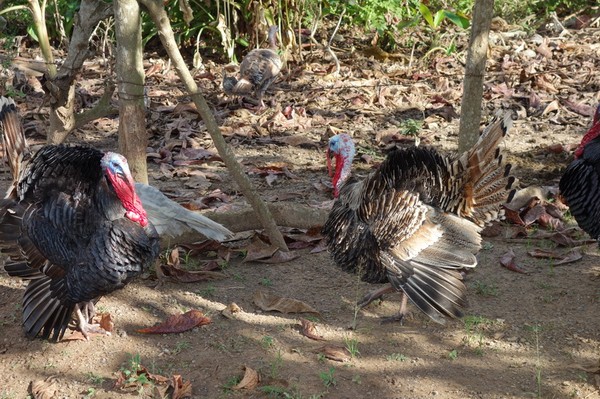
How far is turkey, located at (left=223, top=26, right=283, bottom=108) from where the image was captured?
856 cm

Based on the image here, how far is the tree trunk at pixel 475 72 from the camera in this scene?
210 inches

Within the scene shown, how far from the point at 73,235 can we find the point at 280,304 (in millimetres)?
1338

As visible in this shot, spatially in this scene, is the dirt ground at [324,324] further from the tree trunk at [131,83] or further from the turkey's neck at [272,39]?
the turkey's neck at [272,39]

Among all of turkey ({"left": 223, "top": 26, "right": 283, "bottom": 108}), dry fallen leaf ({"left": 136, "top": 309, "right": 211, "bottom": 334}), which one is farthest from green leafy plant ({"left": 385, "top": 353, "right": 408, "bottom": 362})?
turkey ({"left": 223, "top": 26, "right": 283, "bottom": 108})

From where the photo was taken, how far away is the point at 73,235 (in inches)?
167

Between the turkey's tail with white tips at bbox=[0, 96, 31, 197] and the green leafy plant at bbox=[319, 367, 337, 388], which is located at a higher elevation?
the turkey's tail with white tips at bbox=[0, 96, 31, 197]

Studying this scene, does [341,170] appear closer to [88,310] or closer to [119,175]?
[119,175]

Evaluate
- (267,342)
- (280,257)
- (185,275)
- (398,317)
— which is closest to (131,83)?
(185,275)

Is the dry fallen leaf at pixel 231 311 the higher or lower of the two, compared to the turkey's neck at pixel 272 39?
lower

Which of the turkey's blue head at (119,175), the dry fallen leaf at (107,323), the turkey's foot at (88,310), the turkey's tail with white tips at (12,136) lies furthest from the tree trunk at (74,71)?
the dry fallen leaf at (107,323)

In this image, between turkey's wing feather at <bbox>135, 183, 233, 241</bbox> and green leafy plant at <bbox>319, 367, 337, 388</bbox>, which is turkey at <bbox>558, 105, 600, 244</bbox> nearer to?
green leafy plant at <bbox>319, 367, 337, 388</bbox>

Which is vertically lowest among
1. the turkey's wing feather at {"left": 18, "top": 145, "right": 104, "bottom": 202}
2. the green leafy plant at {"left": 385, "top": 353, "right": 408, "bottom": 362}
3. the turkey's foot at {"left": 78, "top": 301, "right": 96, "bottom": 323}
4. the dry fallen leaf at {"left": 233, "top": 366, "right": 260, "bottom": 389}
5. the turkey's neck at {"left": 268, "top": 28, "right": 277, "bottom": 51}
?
the green leafy plant at {"left": 385, "top": 353, "right": 408, "bottom": 362}

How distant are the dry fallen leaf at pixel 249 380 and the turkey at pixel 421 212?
1.04 metres

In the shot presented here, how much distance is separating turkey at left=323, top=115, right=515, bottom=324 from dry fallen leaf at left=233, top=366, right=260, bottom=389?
1.04 m
